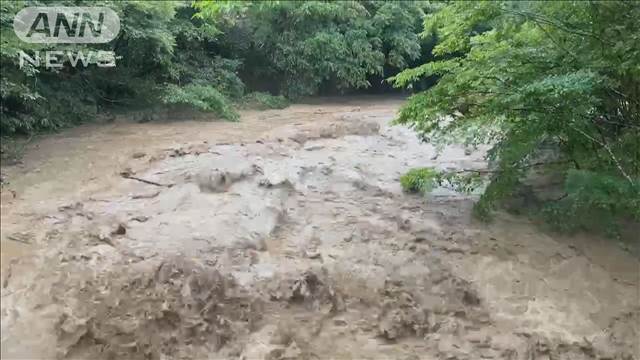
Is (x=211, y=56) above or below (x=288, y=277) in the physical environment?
above

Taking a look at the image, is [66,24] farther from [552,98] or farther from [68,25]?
[552,98]

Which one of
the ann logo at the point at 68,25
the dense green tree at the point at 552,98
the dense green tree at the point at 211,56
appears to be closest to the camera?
the dense green tree at the point at 552,98

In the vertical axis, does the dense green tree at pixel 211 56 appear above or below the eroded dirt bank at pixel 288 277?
above

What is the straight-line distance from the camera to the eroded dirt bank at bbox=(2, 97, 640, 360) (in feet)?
11.0

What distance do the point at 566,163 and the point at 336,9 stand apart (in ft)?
19.5

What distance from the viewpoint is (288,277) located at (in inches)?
153

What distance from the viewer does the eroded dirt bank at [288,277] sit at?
3352mm

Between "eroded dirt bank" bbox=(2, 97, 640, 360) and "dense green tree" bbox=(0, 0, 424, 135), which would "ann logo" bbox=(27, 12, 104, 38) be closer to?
"dense green tree" bbox=(0, 0, 424, 135)

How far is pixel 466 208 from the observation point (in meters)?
5.09

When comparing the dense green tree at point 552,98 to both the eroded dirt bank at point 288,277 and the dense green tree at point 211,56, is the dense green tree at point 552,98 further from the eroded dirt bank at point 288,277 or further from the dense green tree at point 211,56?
the dense green tree at point 211,56

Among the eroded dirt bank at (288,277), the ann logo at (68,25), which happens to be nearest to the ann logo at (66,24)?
the ann logo at (68,25)

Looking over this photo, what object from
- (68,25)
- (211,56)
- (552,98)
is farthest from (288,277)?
(211,56)

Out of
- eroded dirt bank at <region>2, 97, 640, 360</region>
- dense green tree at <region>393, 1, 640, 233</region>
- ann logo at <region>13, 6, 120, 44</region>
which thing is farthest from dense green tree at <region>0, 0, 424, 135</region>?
dense green tree at <region>393, 1, 640, 233</region>

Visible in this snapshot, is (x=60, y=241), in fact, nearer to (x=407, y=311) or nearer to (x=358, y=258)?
(x=358, y=258)
